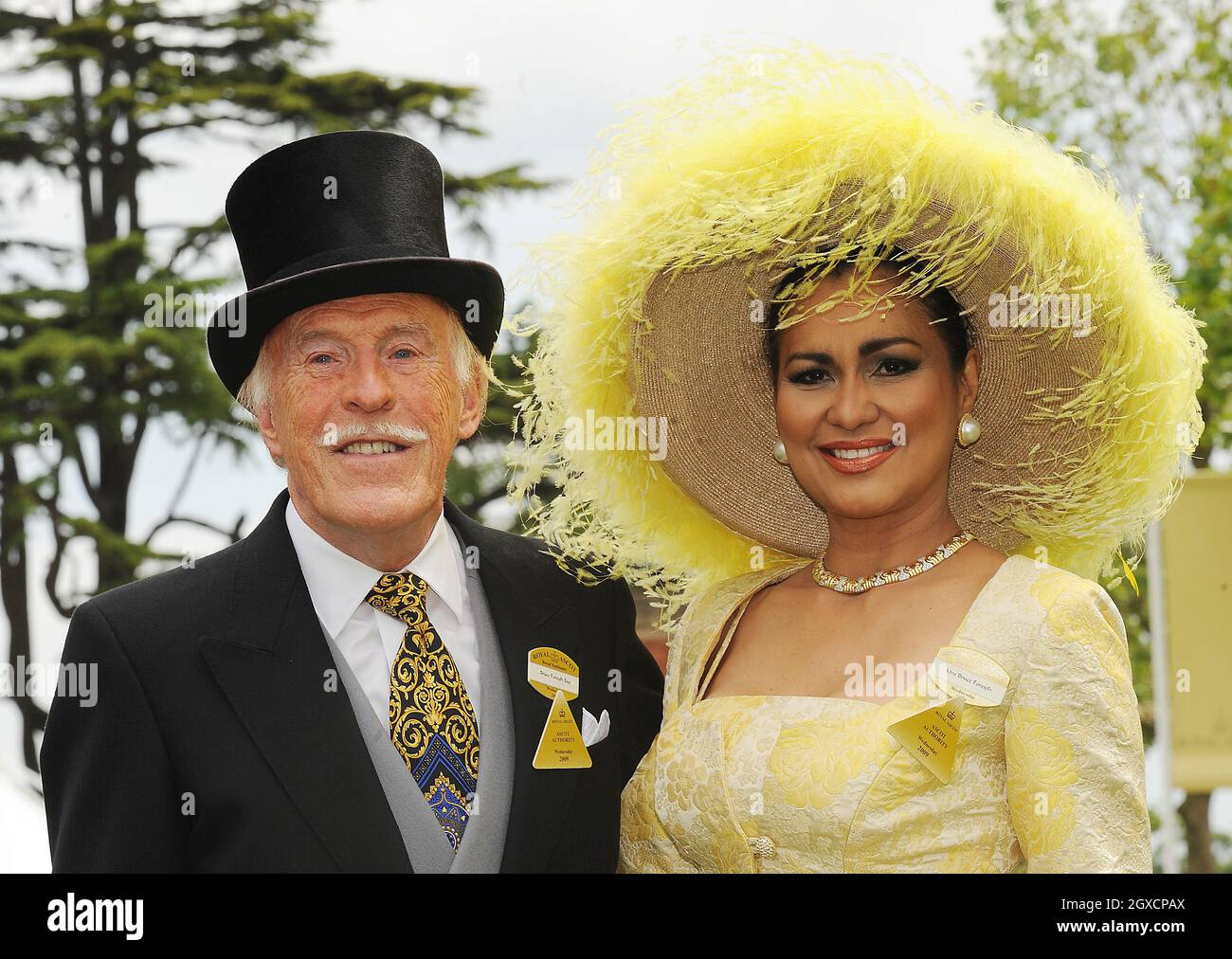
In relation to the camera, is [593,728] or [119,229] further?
[119,229]

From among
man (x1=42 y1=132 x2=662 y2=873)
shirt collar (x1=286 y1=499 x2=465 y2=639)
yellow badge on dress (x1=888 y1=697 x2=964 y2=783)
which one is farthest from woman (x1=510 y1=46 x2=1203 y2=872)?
shirt collar (x1=286 y1=499 x2=465 y2=639)

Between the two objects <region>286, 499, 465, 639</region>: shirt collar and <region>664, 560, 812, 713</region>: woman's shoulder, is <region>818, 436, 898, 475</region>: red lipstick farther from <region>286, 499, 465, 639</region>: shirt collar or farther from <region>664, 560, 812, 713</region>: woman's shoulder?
<region>286, 499, 465, 639</region>: shirt collar

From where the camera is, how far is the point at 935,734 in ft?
8.02

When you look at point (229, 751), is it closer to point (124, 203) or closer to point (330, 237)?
point (330, 237)

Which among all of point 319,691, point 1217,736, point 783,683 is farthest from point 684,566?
point 1217,736

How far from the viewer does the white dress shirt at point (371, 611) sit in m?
2.67

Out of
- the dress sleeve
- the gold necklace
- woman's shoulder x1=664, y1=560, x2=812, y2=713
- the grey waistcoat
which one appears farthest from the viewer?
woman's shoulder x1=664, y1=560, x2=812, y2=713

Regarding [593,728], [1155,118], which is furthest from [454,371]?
[1155,118]

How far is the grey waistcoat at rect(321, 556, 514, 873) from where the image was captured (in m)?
2.53

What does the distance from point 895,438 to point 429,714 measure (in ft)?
3.46

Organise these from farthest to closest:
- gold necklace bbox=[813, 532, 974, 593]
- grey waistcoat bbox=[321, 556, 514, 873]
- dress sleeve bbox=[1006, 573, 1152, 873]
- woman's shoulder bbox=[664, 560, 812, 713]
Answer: woman's shoulder bbox=[664, 560, 812, 713] → gold necklace bbox=[813, 532, 974, 593] → grey waistcoat bbox=[321, 556, 514, 873] → dress sleeve bbox=[1006, 573, 1152, 873]

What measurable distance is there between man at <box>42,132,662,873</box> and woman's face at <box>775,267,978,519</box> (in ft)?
2.25
